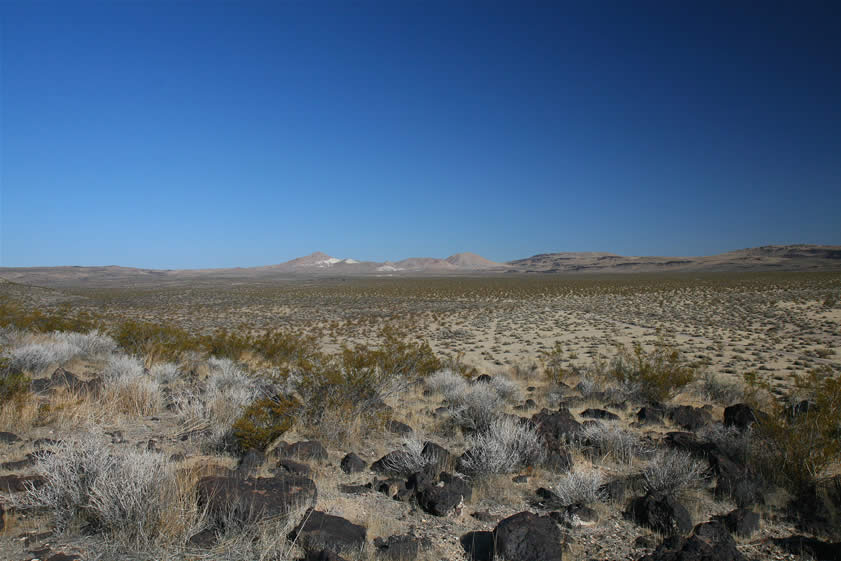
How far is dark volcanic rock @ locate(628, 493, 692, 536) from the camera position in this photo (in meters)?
3.64

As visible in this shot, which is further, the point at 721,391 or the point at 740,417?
the point at 721,391

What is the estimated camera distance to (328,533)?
3.29m

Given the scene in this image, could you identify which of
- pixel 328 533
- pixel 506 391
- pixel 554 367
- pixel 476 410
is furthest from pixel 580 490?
pixel 554 367

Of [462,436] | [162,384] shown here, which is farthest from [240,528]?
[162,384]

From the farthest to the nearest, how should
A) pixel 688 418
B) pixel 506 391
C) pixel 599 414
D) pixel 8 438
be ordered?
pixel 506 391, pixel 599 414, pixel 688 418, pixel 8 438

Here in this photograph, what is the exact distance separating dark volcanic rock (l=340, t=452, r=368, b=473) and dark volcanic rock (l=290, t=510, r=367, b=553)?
1290 millimetres

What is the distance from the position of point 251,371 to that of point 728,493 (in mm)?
8797

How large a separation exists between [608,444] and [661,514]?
1.66 meters

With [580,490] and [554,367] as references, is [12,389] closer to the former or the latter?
[580,490]

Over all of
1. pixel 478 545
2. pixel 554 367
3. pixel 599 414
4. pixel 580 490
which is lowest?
pixel 554 367

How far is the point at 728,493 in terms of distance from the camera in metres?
4.24

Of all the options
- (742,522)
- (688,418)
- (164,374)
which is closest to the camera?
(742,522)

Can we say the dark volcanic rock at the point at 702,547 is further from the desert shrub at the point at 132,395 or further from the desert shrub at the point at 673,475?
the desert shrub at the point at 132,395

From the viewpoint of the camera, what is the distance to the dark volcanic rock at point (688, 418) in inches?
261
